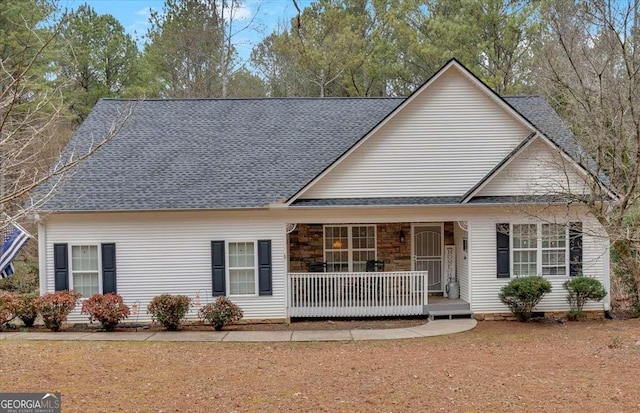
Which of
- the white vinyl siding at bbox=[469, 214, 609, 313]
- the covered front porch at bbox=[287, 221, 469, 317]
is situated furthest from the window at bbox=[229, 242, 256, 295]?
the white vinyl siding at bbox=[469, 214, 609, 313]

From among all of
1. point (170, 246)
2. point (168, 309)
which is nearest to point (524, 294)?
point (168, 309)

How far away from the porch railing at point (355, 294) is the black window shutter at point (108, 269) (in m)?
4.54

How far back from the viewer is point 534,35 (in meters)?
25.2

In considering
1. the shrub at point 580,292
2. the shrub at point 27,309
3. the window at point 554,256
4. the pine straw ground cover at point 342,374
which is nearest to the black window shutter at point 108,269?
the shrub at point 27,309

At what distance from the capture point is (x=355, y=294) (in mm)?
14086

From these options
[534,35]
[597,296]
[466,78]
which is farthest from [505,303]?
[534,35]

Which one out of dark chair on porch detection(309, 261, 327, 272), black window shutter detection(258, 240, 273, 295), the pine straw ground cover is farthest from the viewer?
dark chair on porch detection(309, 261, 327, 272)

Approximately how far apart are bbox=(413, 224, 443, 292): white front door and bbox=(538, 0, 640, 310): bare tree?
4.66 meters

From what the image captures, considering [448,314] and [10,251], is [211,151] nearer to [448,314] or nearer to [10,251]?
[10,251]

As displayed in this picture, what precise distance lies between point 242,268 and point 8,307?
5.66 meters

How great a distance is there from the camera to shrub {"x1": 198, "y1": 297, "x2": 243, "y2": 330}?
13.0 meters

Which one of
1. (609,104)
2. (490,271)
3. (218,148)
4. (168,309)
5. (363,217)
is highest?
(609,104)

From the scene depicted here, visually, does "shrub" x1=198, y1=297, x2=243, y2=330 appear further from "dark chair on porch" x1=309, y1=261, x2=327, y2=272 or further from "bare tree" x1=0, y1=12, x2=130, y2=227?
"bare tree" x1=0, y1=12, x2=130, y2=227

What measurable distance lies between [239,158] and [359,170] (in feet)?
12.4
